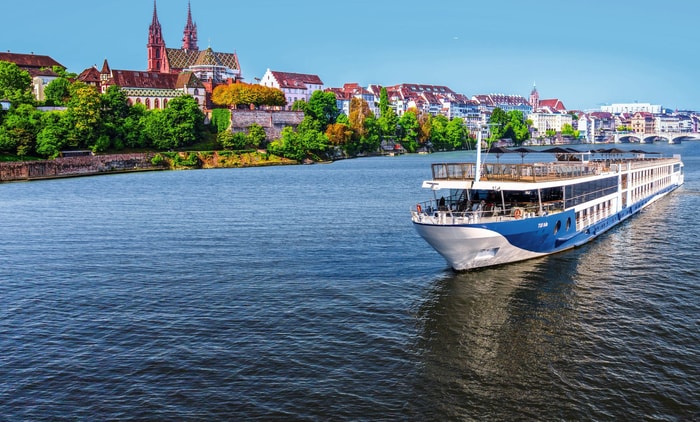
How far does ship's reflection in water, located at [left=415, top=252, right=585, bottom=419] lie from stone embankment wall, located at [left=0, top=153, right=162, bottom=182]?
9340 cm

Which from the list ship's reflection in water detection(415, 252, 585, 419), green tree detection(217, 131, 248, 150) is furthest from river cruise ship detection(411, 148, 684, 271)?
green tree detection(217, 131, 248, 150)

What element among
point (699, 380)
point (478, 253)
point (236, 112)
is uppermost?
point (236, 112)

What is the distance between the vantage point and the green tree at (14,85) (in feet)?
Answer: 451

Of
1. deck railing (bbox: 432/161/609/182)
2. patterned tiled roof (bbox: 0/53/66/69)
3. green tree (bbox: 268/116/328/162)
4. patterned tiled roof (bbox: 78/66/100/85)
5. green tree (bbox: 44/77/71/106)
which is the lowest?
deck railing (bbox: 432/161/609/182)

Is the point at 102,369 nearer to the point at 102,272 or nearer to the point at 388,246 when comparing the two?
the point at 102,272

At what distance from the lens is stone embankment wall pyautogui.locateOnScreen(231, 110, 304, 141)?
164 metres

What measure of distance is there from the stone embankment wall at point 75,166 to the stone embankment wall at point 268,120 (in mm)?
32511

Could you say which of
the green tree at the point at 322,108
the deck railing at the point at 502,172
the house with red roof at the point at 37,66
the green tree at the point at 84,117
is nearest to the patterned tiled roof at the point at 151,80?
the house with red roof at the point at 37,66

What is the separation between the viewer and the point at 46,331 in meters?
27.9

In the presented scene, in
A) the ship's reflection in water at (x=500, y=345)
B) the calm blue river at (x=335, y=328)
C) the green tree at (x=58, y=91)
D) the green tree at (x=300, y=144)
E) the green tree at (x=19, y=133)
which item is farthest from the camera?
the green tree at (x=300, y=144)

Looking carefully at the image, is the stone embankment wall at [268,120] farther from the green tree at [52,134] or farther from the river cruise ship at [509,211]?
the river cruise ship at [509,211]

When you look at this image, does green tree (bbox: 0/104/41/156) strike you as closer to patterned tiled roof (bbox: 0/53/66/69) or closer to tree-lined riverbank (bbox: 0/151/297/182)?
tree-lined riverbank (bbox: 0/151/297/182)

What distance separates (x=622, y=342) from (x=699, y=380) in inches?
147

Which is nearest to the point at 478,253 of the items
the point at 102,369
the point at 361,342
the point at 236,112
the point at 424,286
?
the point at 424,286
